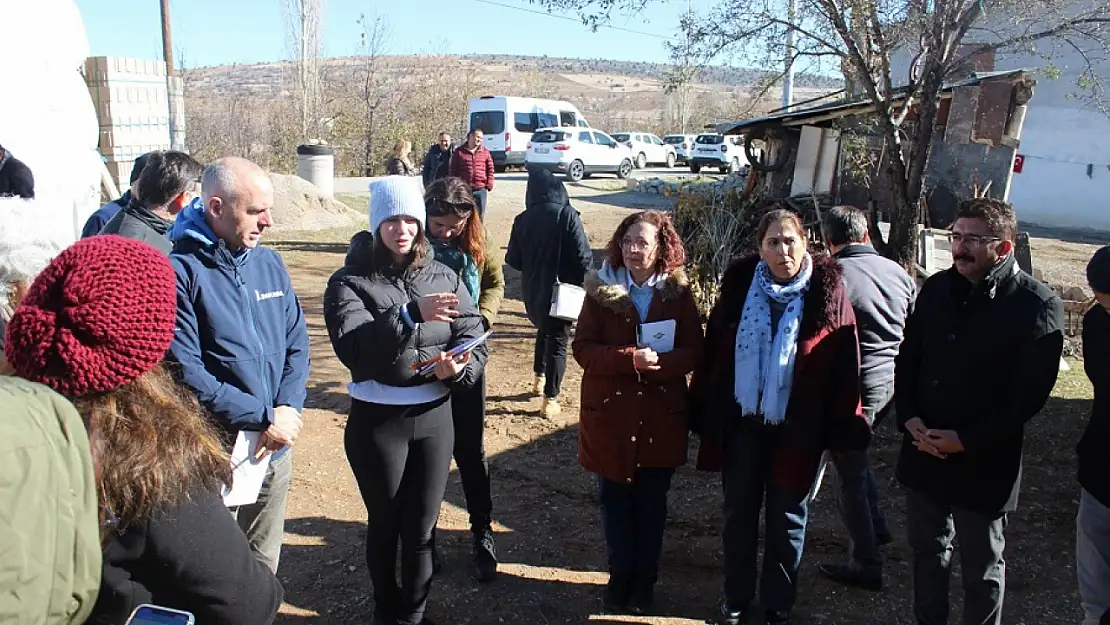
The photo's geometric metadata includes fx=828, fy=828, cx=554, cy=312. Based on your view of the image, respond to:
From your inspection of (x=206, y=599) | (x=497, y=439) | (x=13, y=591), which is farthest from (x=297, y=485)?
(x=13, y=591)

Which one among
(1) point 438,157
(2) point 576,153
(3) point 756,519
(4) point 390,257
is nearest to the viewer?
(4) point 390,257

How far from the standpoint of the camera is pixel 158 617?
1.50 m

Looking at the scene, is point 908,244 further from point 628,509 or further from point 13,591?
point 13,591

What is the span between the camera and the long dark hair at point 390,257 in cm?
325

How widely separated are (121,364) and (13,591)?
45 cm

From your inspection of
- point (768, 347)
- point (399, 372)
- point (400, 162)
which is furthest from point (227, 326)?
point (400, 162)

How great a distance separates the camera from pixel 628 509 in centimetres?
369

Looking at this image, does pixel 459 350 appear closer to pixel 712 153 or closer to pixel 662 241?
pixel 662 241

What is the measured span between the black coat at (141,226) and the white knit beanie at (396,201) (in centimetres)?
105

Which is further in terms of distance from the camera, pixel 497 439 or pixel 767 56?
pixel 767 56

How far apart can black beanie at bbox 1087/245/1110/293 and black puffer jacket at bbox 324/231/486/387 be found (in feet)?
7.75

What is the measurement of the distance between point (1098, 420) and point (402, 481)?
264cm

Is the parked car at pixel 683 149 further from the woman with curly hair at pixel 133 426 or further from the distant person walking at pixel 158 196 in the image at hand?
the woman with curly hair at pixel 133 426

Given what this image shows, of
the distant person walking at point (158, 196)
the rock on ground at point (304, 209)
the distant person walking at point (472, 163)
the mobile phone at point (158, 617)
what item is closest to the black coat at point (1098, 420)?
the mobile phone at point (158, 617)
